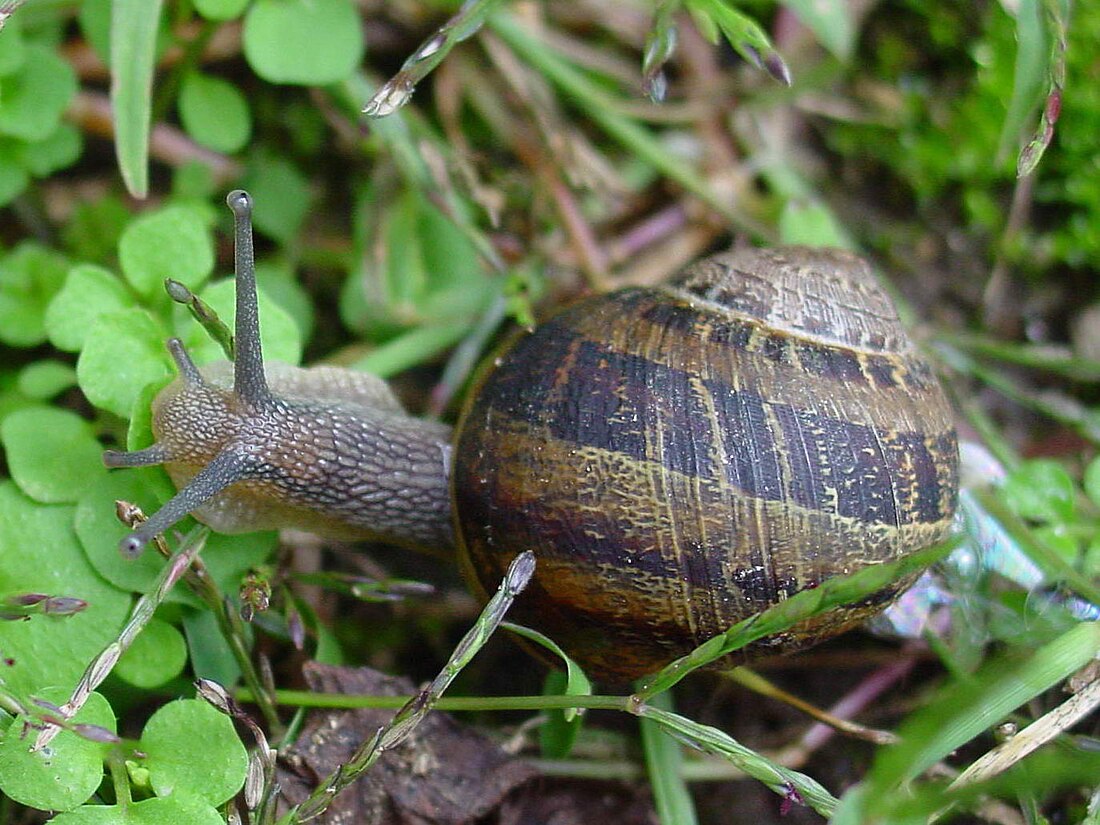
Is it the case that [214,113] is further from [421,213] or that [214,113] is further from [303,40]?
[421,213]

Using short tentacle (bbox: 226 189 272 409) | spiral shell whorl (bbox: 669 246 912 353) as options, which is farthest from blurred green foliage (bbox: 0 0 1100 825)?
spiral shell whorl (bbox: 669 246 912 353)

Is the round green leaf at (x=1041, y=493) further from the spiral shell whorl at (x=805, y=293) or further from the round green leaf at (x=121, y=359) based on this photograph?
the round green leaf at (x=121, y=359)

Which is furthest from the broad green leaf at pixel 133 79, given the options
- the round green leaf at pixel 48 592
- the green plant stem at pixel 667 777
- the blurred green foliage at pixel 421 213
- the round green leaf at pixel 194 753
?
the green plant stem at pixel 667 777

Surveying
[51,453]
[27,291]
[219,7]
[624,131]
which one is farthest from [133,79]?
[624,131]

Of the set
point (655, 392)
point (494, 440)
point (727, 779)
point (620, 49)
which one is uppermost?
point (620, 49)

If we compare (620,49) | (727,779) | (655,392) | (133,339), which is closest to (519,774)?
(727,779)

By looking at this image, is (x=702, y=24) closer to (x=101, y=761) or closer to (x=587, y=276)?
(x=587, y=276)
